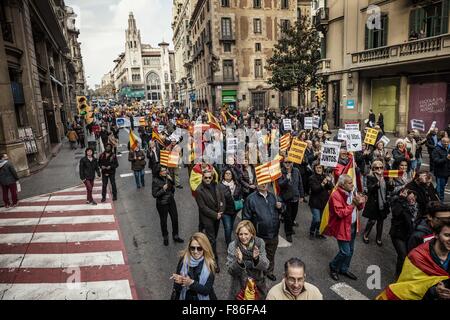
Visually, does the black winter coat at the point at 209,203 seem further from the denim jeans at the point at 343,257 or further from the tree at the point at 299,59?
the tree at the point at 299,59

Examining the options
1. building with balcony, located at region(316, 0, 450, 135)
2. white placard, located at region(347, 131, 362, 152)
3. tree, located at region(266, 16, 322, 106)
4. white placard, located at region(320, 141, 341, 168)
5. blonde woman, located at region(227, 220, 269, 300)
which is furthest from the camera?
tree, located at region(266, 16, 322, 106)

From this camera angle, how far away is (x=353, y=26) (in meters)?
22.0

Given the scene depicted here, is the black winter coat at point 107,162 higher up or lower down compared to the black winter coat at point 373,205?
higher up

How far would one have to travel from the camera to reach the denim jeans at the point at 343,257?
16.6 feet

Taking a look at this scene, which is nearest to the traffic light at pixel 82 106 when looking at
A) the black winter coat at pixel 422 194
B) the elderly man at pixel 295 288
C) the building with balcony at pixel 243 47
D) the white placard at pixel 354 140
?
the white placard at pixel 354 140

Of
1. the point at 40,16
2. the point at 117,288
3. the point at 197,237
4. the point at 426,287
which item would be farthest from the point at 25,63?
the point at 426,287

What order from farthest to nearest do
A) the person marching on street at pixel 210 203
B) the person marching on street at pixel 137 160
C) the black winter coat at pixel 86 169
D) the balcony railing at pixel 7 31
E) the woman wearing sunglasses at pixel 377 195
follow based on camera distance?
1. the balcony railing at pixel 7 31
2. the person marching on street at pixel 137 160
3. the black winter coat at pixel 86 169
4. the woman wearing sunglasses at pixel 377 195
5. the person marching on street at pixel 210 203

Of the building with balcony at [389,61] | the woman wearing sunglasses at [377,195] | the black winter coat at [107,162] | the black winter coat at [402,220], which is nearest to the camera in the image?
the black winter coat at [402,220]

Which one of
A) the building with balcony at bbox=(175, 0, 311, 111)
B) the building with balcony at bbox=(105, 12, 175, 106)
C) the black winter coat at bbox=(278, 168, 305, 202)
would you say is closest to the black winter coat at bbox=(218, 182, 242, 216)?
the black winter coat at bbox=(278, 168, 305, 202)

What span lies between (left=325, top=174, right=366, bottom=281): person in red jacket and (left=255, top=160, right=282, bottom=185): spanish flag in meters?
1.14

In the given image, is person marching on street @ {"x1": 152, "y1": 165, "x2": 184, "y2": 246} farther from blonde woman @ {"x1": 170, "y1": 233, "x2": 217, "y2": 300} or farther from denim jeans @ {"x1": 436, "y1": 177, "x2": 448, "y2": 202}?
denim jeans @ {"x1": 436, "y1": 177, "x2": 448, "y2": 202}

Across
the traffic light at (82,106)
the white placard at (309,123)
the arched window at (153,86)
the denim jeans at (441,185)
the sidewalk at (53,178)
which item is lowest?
the sidewalk at (53,178)

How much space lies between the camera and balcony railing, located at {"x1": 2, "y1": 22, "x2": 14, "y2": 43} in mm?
14175

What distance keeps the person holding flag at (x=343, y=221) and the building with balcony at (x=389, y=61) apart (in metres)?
14.9
